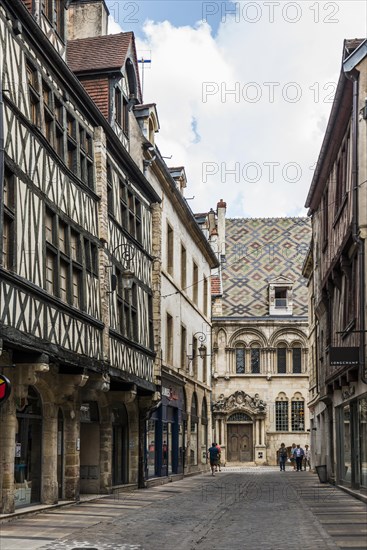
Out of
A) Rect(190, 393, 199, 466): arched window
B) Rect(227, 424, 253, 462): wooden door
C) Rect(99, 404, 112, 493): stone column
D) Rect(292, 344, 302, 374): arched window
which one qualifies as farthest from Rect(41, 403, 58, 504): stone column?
Rect(292, 344, 302, 374): arched window

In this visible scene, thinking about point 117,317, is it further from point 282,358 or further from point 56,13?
point 282,358

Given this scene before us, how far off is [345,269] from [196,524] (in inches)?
303

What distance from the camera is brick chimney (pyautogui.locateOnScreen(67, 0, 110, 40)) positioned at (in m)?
24.6

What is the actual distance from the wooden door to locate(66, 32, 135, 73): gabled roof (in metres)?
30.6

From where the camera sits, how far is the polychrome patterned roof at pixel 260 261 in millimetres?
52969

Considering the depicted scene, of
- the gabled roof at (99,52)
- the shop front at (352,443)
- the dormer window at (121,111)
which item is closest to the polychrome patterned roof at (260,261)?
the shop front at (352,443)

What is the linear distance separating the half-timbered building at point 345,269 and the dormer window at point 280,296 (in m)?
24.0

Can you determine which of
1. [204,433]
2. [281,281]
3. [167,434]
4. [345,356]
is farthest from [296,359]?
[345,356]

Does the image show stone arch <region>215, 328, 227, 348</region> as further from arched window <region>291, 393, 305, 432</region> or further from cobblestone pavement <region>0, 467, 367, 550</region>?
cobblestone pavement <region>0, 467, 367, 550</region>

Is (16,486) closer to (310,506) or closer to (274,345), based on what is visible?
(310,506)

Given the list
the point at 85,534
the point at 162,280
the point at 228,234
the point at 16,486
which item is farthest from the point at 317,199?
the point at 228,234

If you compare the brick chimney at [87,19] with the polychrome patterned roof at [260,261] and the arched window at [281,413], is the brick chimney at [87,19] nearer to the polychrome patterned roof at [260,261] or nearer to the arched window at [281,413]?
the polychrome patterned roof at [260,261]

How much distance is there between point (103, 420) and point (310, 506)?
18.3 ft

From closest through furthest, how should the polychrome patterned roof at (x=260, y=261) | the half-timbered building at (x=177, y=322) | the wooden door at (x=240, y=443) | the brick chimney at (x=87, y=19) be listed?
the brick chimney at (x=87, y=19) → the half-timbered building at (x=177, y=322) → the wooden door at (x=240, y=443) → the polychrome patterned roof at (x=260, y=261)
